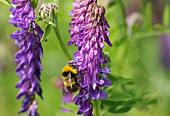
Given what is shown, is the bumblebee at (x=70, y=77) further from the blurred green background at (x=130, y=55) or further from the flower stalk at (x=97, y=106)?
the blurred green background at (x=130, y=55)

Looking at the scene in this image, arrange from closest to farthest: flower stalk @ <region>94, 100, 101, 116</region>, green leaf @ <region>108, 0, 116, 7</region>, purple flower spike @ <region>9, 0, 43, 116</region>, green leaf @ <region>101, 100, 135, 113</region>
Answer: purple flower spike @ <region>9, 0, 43, 116</region>, flower stalk @ <region>94, 100, 101, 116</region>, green leaf @ <region>101, 100, 135, 113</region>, green leaf @ <region>108, 0, 116, 7</region>

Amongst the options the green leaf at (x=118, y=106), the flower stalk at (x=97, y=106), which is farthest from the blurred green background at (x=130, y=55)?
the flower stalk at (x=97, y=106)

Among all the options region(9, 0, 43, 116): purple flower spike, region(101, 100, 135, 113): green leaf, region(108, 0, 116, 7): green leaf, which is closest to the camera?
region(9, 0, 43, 116): purple flower spike

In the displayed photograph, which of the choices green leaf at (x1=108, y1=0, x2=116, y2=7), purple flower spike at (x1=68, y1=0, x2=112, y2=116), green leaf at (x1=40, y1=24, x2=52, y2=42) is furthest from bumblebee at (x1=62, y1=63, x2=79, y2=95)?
green leaf at (x1=108, y1=0, x2=116, y2=7)

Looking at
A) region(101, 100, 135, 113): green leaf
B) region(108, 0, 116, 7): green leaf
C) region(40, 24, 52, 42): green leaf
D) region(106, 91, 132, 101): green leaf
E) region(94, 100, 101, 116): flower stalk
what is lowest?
region(101, 100, 135, 113): green leaf

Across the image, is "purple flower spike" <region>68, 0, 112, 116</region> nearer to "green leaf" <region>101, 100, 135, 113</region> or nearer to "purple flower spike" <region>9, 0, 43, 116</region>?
"purple flower spike" <region>9, 0, 43, 116</region>

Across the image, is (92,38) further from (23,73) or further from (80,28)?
(23,73)
